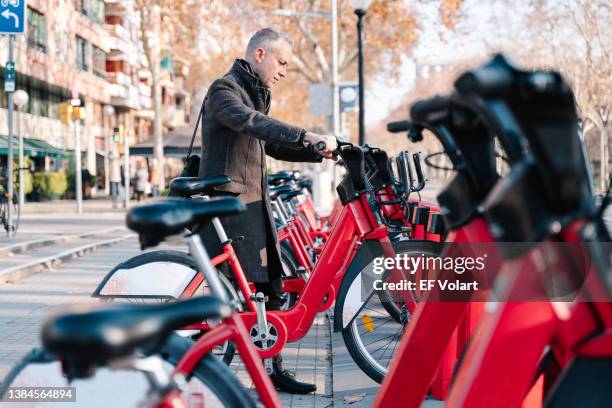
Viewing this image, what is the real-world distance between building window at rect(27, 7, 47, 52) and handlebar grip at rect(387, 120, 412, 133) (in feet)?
120

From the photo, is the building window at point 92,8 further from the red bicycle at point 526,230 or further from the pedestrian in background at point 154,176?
the red bicycle at point 526,230

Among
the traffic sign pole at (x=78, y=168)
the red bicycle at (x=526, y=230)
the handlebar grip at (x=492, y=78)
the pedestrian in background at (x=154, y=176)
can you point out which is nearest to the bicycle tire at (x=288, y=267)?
the red bicycle at (x=526, y=230)

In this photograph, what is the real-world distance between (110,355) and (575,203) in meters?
0.88

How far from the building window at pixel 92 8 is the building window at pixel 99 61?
1634 mm

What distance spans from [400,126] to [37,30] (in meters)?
38.4

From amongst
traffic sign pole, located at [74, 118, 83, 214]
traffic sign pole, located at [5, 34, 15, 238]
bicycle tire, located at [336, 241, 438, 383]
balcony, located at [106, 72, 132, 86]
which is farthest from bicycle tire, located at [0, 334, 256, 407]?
balcony, located at [106, 72, 132, 86]

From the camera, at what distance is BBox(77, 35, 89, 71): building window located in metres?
47.0

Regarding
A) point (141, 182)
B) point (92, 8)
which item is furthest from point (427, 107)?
point (92, 8)

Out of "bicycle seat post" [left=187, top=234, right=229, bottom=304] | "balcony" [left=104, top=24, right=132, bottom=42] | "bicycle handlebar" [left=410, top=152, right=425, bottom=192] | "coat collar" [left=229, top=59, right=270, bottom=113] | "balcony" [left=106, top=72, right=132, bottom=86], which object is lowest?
"bicycle seat post" [left=187, top=234, right=229, bottom=304]

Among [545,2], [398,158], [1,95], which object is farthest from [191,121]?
Answer: [398,158]

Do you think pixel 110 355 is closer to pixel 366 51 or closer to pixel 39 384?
pixel 39 384

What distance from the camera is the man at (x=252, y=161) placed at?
4836 mm

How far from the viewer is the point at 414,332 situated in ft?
8.55

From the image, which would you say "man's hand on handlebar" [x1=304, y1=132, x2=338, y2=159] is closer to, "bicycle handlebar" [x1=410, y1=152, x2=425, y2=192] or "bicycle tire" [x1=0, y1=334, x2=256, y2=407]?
"bicycle handlebar" [x1=410, y1=152, x2=425, y2=192]
